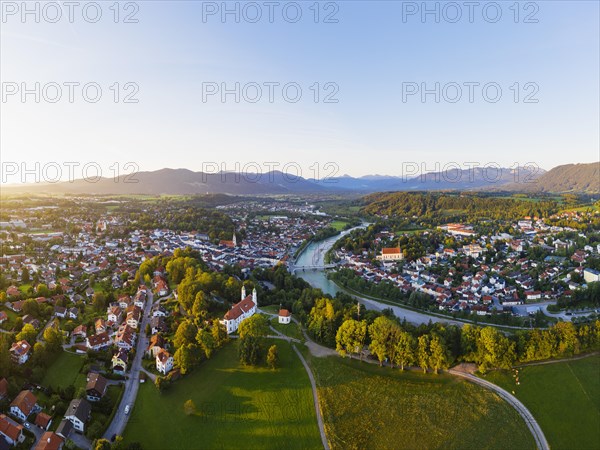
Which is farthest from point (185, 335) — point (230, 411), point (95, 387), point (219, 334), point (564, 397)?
point (564, 397)

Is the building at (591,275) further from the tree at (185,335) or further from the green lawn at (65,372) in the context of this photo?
the green lawn at (65,372)

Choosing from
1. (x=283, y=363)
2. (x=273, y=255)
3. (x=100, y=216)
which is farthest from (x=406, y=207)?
(x=283, y=363)

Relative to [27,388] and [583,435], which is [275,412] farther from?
[583,435]

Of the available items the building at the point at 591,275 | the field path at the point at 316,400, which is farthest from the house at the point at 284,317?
the building at the point at 591,275

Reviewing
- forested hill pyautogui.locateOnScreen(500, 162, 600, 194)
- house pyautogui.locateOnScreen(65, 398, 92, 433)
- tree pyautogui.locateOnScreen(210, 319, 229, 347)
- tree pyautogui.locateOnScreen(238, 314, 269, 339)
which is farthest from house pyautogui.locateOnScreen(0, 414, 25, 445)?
forested hill pyautogui.locateOnScreen(500, 162, 600, 194)

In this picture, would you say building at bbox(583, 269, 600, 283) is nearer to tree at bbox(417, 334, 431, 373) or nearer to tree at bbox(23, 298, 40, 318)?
tree at bbox(417, 334, 431, 373)

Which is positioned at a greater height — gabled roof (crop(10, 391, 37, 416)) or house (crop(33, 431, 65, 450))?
gabled roof (crop(10, 391, 37, 416))
